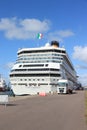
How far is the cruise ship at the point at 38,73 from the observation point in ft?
203

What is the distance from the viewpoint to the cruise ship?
203 feet

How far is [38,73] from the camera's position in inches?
2445

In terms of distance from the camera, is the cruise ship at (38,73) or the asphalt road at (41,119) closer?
the asphalt road at (41,119)

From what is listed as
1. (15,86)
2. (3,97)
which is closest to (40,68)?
(15,86)

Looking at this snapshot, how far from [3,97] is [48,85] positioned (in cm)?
4179

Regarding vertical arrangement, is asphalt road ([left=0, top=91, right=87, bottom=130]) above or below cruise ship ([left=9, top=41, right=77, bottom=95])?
below

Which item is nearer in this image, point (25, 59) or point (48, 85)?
point (48, 85)

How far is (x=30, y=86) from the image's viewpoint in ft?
204

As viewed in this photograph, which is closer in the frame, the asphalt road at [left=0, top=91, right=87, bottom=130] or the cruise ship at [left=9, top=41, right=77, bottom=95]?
the asphalt road at [left=0, top=91, right=87, bottom=130]

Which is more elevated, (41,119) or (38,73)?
(38,73)

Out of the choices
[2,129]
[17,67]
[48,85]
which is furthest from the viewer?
[17,67]

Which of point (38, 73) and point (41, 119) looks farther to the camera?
point (38, 73)

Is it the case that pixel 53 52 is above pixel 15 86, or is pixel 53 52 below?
above

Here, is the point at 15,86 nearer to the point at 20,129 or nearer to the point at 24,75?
the point at 24,75
